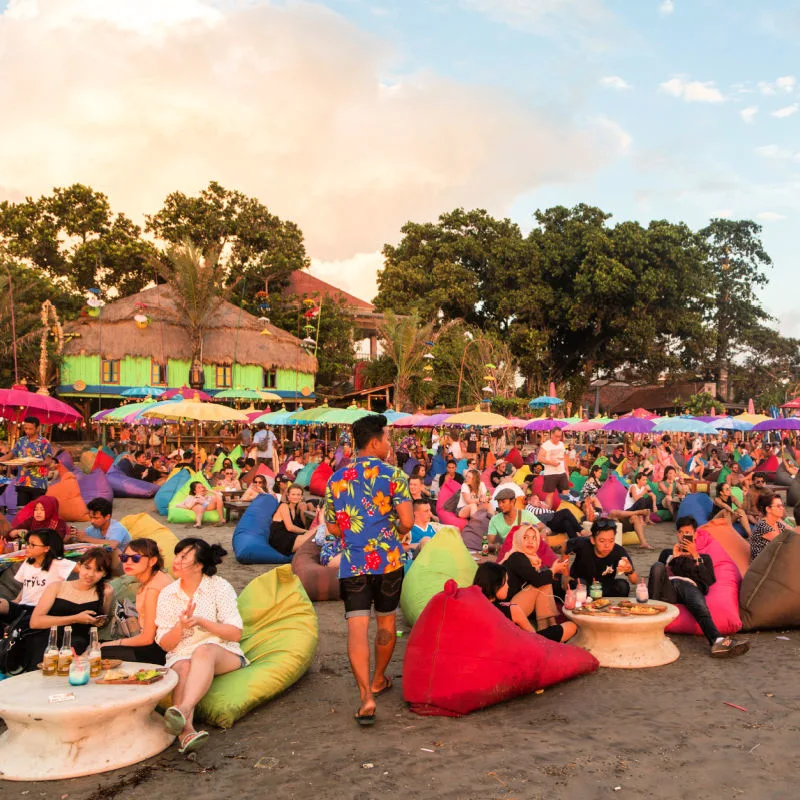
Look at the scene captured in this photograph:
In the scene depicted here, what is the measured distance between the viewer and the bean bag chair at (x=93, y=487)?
493 inches

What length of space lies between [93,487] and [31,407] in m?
1.77

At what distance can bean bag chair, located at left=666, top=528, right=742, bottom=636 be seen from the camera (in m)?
5.74

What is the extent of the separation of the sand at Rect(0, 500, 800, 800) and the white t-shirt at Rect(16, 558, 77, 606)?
167 cm

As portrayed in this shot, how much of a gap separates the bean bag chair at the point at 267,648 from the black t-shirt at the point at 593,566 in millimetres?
2073

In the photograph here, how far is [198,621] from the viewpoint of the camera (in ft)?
13.7

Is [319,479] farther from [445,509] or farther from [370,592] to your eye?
[370,592]

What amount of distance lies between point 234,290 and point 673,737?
34364 millimetres

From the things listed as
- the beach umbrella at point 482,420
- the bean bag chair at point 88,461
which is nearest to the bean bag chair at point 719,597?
the beach umbrella at point 482,420

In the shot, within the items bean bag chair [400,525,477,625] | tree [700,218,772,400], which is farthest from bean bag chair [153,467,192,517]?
tree [700,218,772,400]

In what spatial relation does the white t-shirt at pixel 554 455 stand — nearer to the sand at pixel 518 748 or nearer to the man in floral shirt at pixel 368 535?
the sand at pixel 518 748

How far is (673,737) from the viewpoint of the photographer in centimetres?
388

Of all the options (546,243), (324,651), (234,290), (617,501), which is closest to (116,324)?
(234,290)

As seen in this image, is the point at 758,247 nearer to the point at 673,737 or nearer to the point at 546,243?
the point at 546,243

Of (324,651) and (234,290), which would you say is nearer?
(324,651)
